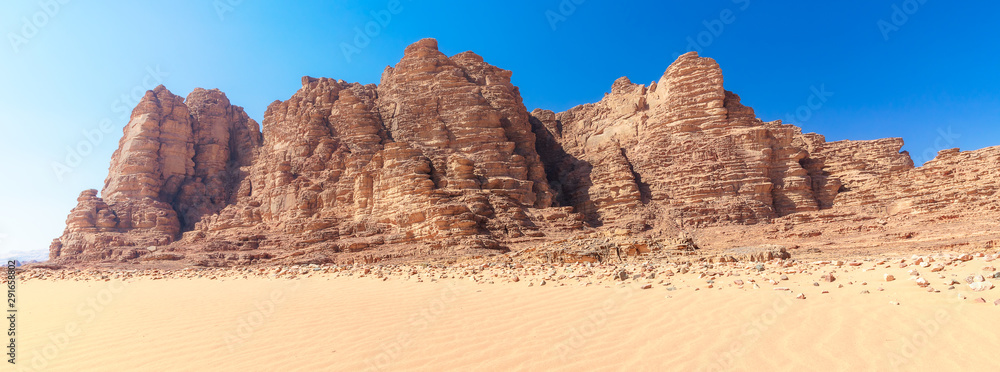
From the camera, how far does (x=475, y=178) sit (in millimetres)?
36406

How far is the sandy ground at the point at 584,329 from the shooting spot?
3990 mm

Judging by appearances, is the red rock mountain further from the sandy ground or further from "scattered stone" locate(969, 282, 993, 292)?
"scattered stone" locate(969, 282, 993, 292)

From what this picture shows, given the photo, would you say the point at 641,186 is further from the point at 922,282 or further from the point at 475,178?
the point at 922,282

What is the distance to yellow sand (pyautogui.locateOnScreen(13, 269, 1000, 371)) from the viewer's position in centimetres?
396

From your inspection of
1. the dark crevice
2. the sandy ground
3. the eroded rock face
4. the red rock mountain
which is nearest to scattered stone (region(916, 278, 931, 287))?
the sandy ground

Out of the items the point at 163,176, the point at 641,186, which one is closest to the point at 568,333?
the point at 641,186

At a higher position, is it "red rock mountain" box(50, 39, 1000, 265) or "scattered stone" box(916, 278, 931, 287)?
"red rock mountain" box(50, 39, 1000, 265)

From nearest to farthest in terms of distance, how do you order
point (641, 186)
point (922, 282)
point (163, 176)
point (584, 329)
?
point (584, 329) < point (922, 282) < point (641, 186) < point (163, 176)

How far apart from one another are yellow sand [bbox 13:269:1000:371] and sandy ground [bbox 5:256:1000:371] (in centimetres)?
2

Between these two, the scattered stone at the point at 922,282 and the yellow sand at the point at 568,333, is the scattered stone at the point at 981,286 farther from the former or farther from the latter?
the scattered stone at the point at 922,282

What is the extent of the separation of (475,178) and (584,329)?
31482mm

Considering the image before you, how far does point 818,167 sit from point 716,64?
12550mm

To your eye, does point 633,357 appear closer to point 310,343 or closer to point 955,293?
point 310,343

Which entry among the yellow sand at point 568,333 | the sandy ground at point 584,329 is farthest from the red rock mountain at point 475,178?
the yellow sand at point 568,333
